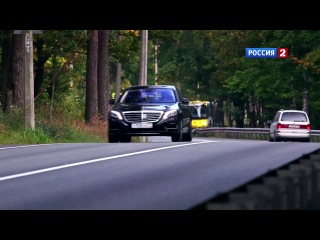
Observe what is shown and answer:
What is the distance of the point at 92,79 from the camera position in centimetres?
5041

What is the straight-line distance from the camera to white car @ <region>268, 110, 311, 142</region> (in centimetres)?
4431

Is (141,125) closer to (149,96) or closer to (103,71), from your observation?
(149,96)

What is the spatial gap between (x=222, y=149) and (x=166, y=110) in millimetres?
3797

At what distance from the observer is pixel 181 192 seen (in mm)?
15336

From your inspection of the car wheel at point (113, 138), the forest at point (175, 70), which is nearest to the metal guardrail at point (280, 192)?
the car wheel at point (113, 138)

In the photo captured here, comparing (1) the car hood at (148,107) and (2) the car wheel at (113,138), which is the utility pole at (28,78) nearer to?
(2) the car wheel at (113,138)

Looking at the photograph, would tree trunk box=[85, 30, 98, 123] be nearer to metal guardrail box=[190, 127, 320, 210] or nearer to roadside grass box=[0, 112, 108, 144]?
roadside grass box=[0, 112, 108, 144]

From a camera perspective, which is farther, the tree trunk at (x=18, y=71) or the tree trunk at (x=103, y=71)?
the tree trunk at (x=103, y=71)

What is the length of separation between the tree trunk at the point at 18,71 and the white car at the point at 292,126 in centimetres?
1185

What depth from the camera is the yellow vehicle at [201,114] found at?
7931 centimetres

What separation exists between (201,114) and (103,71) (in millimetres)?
28775

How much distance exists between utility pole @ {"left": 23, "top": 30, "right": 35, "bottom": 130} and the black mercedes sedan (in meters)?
5.16

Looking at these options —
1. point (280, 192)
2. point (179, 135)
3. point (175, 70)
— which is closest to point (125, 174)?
point (280, 192)
